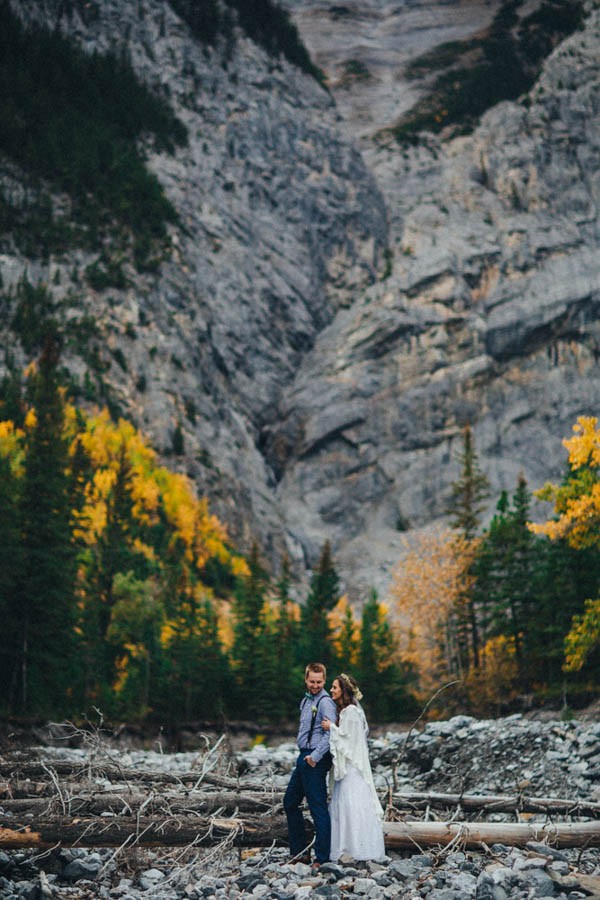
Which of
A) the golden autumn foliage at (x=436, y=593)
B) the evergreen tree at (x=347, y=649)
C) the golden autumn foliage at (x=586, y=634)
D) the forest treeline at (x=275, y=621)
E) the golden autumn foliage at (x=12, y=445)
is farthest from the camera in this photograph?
the evergreen tree at (x=347, y=649)

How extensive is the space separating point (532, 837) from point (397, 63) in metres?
210

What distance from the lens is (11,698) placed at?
32.6 metres

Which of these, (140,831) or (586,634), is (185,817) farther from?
(586,634)

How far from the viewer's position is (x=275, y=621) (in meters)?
50.0

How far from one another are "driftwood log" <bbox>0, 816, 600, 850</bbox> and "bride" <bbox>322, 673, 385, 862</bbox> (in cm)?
72

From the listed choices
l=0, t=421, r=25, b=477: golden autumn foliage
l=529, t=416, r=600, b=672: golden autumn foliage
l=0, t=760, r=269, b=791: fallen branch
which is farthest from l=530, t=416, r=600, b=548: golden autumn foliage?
l=0, t=421, r=25, b=477: golden autumn foliage

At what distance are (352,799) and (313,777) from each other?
50 centimetres

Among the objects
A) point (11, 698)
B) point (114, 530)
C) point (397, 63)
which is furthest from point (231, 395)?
point (397, 63)

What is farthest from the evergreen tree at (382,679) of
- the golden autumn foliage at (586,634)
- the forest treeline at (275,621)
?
the golden autumn foliage at (586,634)

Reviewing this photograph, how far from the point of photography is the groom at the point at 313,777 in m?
8.83

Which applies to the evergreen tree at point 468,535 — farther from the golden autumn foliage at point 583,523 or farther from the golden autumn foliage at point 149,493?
the golden autumn foliage at point 149,493

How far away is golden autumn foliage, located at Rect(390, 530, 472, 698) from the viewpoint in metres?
39.0

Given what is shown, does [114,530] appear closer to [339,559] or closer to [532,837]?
[532,837]

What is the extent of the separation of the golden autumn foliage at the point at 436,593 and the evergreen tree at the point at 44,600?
54.2ft
